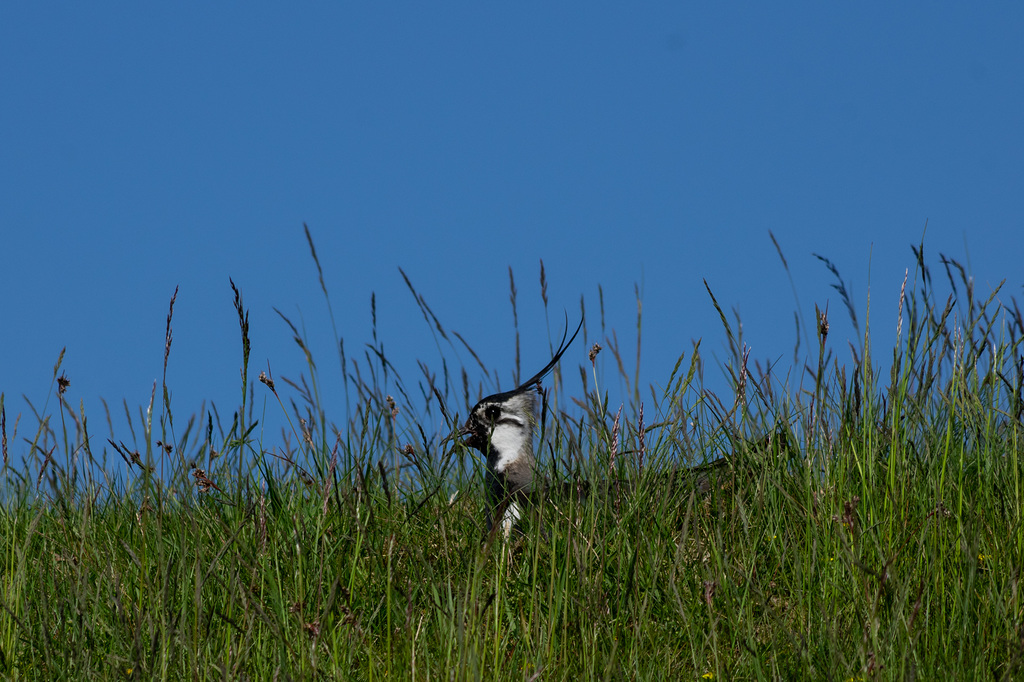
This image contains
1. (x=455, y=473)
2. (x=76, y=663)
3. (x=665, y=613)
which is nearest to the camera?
(x=76, y=663)

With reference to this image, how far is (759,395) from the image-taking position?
3627 millimetres

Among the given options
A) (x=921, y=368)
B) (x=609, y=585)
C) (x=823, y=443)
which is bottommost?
(x=609, y=585)

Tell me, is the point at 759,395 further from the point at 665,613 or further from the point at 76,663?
the point at 76,663

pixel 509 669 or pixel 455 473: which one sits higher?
pixel 455 473

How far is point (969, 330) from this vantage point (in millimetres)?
3332

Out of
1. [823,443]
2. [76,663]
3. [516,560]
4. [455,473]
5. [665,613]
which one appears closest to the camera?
[76,663]

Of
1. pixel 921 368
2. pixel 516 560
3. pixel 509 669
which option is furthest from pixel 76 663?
pixel 921 368

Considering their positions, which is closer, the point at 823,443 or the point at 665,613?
the point at 665,613

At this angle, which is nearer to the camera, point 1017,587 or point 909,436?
point 1017,587

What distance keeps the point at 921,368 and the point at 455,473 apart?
186cm

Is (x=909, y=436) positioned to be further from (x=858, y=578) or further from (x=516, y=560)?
(x=516, y=560)

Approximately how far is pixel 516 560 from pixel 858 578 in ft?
4.11

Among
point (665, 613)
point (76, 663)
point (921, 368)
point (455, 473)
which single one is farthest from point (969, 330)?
point (76, 663)

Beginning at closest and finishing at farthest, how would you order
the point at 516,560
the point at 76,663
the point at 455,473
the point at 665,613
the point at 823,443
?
1. the point at 76,663
2. the point at 665,613
3. the point at 823,443
4. the point at 516,560
5. the point at 455,473
